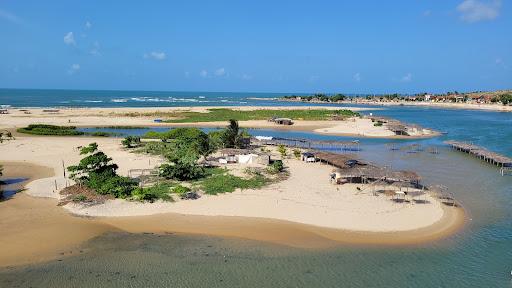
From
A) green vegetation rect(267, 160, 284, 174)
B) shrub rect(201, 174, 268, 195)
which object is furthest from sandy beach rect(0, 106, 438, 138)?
shrub rect(201, 174, 268, 195)

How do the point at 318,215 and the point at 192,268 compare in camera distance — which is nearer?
the point at 192,268

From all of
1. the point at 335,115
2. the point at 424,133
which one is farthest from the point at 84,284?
the point at 335,115

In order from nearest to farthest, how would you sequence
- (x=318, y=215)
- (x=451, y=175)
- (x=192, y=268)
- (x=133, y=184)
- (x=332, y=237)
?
1. (x=192, y=268)
2. (x=332, y=237)
3. (x=318, y=215)
4. (x=133, y=184)
5. (x=451, y=175)

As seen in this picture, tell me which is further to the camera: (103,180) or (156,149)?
(156,149)

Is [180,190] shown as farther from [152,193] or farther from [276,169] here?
[276,169]

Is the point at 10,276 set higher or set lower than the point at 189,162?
lower

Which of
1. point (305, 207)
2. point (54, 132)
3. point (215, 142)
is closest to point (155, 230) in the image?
point (305, 207)

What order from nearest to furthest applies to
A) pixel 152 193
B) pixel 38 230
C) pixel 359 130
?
pixel 38 230
pixel 152 193
pixel 359 130

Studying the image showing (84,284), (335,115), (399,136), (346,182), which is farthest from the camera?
(335,115)

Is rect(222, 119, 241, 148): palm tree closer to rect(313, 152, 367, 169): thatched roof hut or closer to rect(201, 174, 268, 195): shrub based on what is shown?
rect(313, 152, 367, 169): thatched roof hut

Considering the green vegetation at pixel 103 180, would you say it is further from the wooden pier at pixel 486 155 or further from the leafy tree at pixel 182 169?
the wooden pier at pixel 486 155

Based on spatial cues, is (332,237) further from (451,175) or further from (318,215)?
(451,175)
